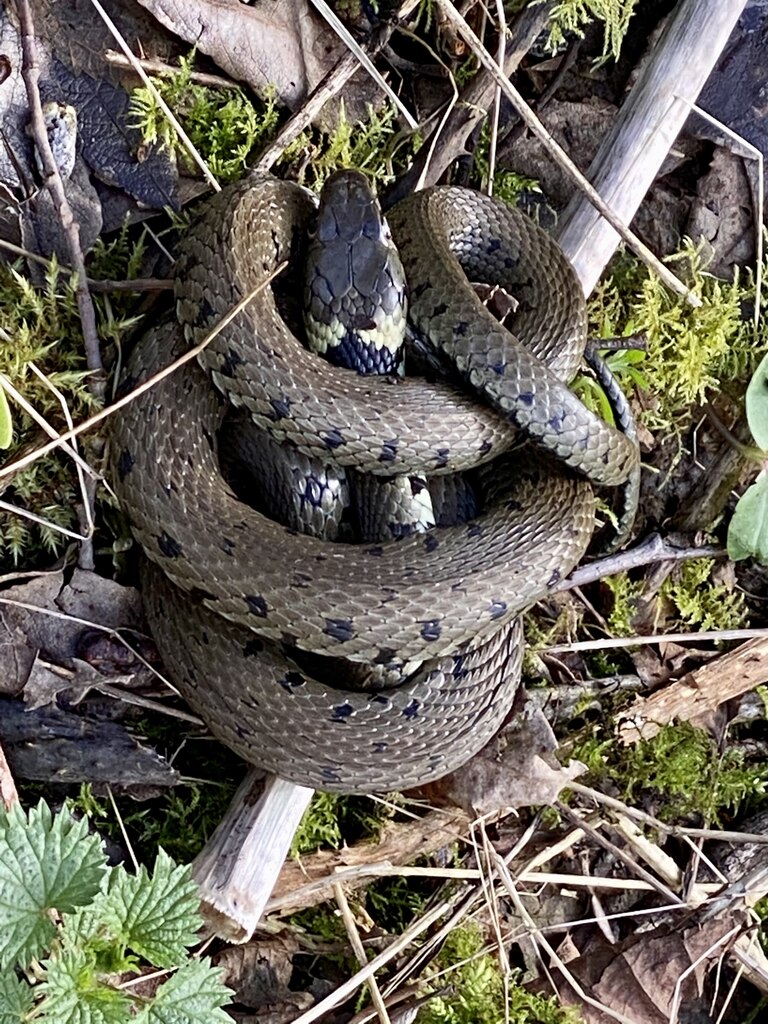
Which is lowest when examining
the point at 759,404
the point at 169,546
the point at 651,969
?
the point at 651,969

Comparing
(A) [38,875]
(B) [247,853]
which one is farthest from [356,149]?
(A) [38,875]

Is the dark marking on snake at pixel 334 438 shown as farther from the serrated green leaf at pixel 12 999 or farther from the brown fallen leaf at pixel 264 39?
the serrated green leaf at pixel 12 999

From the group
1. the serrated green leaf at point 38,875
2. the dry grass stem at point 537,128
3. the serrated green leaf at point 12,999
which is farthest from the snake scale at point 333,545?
the serrated green leaf at point 12,999

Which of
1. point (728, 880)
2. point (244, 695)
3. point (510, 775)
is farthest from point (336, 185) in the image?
point (728, 880)

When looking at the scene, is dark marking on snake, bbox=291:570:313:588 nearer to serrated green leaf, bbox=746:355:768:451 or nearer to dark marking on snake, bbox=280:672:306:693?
dark marking on snake, bbox=280:672:306:693

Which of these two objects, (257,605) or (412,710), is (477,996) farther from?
(257,605)

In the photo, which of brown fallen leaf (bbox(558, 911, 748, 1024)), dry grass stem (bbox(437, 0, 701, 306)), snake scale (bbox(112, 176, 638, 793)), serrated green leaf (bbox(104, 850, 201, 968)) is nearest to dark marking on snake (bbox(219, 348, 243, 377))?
snake scale (bbox(112, 176, 638, 793))
